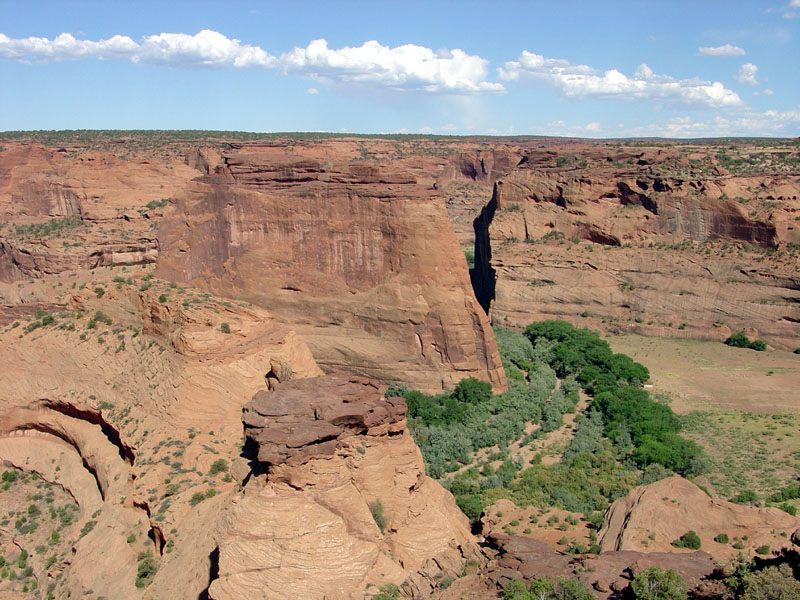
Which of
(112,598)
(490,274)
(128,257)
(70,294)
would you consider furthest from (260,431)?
(490,274)

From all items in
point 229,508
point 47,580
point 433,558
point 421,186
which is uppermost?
point 421,186

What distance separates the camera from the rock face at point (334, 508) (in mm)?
13336

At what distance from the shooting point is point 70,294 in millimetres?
25984

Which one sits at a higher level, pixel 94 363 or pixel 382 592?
pixel 94 363

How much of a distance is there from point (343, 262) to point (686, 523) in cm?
1729

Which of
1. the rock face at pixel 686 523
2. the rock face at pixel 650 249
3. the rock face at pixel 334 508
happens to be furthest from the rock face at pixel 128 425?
the rock face at pixel 650 249

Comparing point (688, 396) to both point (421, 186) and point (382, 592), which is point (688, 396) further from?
point (382, 592)

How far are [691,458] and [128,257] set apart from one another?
35.1 m

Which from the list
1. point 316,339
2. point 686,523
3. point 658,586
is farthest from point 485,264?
point 658,586

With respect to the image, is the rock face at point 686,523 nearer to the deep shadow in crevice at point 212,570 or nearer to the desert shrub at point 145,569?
the deep shadow in crevice at point 212,570

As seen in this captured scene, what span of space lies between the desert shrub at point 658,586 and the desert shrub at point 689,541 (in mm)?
4723

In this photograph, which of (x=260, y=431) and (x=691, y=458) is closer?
(x=260, y=431)

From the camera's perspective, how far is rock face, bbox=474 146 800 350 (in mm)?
42312

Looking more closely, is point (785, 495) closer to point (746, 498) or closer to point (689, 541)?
point (746, 498)
